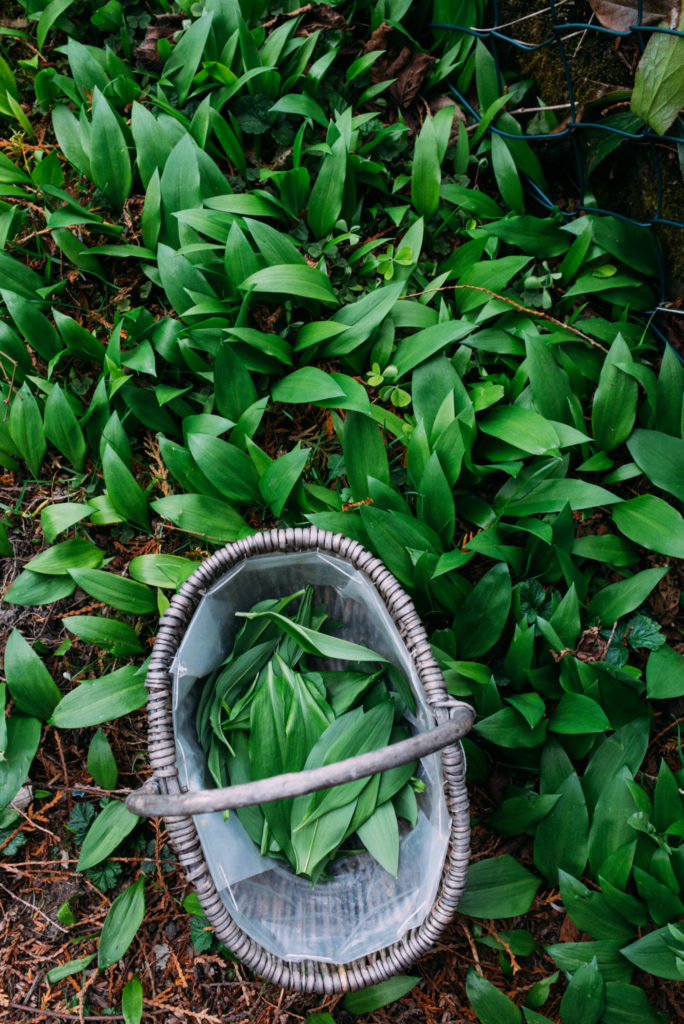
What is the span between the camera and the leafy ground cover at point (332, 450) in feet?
4.46

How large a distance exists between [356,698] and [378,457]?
51cm

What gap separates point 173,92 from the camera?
1.69 metres

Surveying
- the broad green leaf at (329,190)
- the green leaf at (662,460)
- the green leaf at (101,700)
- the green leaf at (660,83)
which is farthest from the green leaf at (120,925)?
the green leaf at (660,83)

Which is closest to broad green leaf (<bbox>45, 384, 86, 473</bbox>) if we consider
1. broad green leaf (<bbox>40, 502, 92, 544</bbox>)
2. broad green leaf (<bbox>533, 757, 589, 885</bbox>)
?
broad green leaf (<bbox>40, 502, 92, 544</bbox>)

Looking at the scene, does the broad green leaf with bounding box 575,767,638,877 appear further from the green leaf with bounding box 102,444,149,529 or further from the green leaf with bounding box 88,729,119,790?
the green leaf with bounding box 102,444,149,529

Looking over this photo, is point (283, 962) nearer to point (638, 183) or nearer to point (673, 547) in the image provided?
point (673, 547)

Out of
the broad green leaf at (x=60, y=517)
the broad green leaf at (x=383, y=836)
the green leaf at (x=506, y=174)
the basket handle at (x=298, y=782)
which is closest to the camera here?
the basket handle at (x=298, y=782)

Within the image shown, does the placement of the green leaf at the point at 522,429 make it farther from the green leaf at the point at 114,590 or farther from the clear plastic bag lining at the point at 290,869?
the green leaf at the point at 114,590

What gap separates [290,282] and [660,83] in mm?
844

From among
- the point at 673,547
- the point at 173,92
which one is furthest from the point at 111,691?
the point at 173,92

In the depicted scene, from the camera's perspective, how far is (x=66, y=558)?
148cm

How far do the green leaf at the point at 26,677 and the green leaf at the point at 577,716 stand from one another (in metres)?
1.05

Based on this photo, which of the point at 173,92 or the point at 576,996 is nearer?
the point at 576,996

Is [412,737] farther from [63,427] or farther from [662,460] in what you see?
[63,427]
